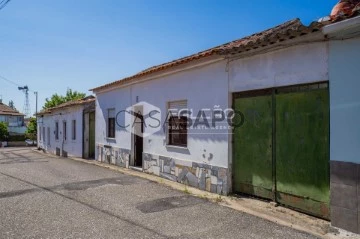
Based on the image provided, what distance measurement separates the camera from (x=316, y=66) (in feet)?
17.3

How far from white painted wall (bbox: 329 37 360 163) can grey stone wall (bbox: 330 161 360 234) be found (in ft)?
0.51

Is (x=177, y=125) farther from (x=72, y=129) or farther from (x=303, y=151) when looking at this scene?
(x=72, y=129)

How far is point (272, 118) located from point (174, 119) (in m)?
3.99

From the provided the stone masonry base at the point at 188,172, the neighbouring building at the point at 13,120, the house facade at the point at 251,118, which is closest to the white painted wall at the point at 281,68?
the house facade at the point at 251,118

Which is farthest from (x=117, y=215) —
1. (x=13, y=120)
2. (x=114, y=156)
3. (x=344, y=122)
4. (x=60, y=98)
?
(x=13, y=120)

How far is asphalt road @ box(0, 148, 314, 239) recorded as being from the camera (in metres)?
4.77

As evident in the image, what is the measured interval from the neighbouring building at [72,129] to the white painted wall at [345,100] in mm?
14671

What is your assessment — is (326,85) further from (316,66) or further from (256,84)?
(256,84)

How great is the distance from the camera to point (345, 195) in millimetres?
4664

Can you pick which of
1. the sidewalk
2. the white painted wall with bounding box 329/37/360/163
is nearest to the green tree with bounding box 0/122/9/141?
the sidewalk

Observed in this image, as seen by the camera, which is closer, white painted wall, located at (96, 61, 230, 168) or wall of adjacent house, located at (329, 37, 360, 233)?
wall of adjacent house, located at (329, 37, 360, 233)

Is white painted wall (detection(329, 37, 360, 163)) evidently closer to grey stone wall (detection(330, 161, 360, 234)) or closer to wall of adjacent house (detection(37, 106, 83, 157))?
grey stone wall (detection(330, 161, 360, 234))

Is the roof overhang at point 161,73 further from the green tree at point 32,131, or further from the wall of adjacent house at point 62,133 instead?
the green tree at point 32,131

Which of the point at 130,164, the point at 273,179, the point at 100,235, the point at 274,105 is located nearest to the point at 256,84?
the point at 274,105
